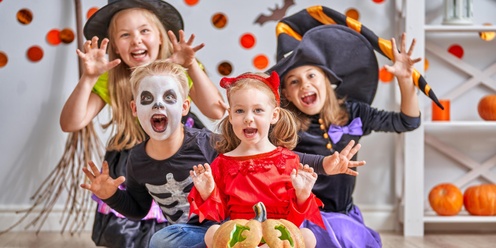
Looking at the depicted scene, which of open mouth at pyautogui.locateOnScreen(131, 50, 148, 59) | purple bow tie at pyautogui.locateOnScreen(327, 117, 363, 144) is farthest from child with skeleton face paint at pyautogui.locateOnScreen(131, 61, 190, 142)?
purple bow tie at pyautogui.locateOnScreen(327, 117, 363, 144)

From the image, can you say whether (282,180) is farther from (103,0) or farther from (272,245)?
(103,0)

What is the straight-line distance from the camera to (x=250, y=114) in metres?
2.11

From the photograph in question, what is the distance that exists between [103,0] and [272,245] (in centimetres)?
237

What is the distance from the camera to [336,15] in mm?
3033

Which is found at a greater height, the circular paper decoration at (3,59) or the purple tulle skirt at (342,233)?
the circular paper decoration at (3,59)

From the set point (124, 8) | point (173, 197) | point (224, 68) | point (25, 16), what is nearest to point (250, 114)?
point (173, 197)

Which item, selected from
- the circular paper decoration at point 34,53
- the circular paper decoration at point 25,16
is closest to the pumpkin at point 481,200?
the circular paper decoration at point 34,53

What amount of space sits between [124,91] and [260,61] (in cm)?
118

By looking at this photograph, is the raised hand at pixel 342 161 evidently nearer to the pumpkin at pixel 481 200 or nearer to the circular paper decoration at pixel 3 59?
the pumpkin at pixel 481 200

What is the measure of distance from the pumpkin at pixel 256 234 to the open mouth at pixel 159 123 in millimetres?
423

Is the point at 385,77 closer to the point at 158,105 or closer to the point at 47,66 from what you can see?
the point at 47,66

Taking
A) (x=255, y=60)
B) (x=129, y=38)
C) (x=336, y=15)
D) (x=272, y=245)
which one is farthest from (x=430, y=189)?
(x=272, y=245)

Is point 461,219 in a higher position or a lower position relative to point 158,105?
lower

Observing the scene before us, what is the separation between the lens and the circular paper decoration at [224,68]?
3.91m
